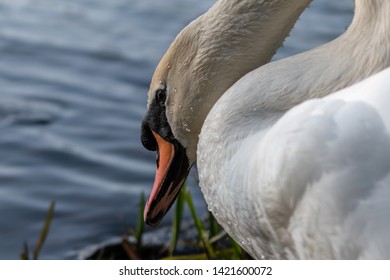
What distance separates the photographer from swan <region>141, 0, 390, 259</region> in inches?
95.5

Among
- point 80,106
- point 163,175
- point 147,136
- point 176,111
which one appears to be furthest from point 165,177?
point 80,106

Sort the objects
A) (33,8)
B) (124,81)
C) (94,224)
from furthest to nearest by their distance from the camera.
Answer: (33,8) → (124,81) → (94,224)

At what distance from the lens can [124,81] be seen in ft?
25.0

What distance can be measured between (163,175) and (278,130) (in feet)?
2.47

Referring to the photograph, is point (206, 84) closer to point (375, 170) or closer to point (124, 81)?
point (375, 170)

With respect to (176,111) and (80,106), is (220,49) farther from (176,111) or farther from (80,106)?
(80,106)

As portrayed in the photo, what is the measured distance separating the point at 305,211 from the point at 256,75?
481 mm

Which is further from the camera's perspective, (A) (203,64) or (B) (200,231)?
(B) (200,231)

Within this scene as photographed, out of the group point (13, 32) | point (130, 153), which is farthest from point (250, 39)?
point (13, 32)

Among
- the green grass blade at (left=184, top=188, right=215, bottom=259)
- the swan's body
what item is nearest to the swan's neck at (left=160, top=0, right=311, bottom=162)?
the swan's body

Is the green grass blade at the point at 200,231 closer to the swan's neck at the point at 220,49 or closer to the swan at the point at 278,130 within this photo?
the swan at the point at 278,130

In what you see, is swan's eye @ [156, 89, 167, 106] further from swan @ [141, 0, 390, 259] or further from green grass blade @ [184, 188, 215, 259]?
green grass blade @ [184, 188, 215, 259]

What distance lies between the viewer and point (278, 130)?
2531mm

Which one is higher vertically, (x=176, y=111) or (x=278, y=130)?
(x=278, y=130)
